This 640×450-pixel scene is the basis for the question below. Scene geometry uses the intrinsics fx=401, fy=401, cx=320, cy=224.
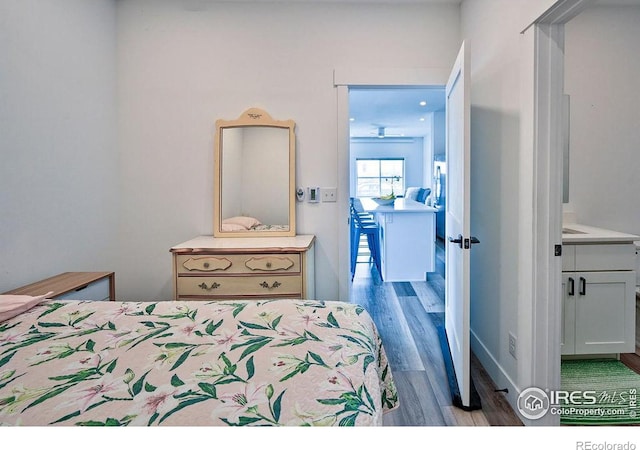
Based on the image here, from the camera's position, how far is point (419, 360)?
261 cm

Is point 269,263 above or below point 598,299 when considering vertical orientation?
above

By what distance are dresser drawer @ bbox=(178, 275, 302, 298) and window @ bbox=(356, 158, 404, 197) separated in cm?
877

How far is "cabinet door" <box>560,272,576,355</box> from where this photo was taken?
2406 mm

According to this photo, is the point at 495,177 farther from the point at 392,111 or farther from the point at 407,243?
the point at 392,111

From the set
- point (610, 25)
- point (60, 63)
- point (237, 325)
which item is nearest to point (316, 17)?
point (60, 63)

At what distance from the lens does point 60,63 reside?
2346 mm

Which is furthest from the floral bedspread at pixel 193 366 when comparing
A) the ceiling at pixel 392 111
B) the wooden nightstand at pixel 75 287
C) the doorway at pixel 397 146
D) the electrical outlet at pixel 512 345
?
the ceiling at pixel 392 111

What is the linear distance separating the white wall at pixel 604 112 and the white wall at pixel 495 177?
2.92 feet

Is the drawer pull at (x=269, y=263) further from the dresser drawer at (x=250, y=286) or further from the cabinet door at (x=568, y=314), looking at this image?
the cabinet door at (x=568, y=314)

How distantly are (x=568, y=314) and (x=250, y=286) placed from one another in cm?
194

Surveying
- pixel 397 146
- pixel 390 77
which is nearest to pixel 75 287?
pixel 390 77

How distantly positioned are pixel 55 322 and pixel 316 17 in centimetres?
255

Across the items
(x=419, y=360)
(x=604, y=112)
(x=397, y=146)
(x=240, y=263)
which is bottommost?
(x=419, y=360)

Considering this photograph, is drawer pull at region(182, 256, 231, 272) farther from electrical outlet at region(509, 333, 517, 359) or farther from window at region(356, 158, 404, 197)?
window at region(356, 158, 404, 197)
